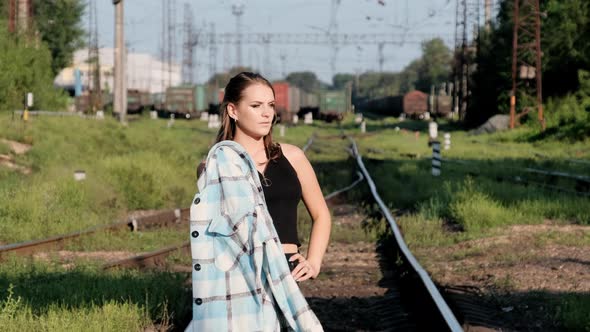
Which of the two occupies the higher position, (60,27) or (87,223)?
(60,27)

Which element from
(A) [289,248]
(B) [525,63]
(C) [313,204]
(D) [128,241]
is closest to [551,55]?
(B) [525,63]

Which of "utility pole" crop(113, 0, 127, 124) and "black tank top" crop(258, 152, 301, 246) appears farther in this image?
"utility pole" crop(113, 0, 127, 124)

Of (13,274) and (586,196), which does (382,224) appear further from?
(13,274)

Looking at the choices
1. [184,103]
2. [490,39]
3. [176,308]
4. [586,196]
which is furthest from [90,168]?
[184,103]

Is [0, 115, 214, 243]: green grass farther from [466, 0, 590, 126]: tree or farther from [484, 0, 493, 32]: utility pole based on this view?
[484, 0, 493, 32]: utility pole

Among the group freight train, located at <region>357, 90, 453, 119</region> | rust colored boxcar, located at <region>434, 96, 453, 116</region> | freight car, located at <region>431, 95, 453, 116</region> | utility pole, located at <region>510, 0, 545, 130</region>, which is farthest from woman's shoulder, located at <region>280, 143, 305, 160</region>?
rust colored boxcar, located at <region>434, 96, 453, 116</region>

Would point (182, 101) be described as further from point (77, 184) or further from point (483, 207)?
point (483, 207)

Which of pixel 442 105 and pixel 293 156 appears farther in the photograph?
pixel 442 105

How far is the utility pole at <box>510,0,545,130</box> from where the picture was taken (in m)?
45.8

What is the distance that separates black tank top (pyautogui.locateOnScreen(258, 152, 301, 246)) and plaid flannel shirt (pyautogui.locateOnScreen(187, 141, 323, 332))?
242mm

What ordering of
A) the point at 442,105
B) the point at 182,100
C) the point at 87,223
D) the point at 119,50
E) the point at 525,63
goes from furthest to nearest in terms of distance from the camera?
the point at 442,105 → the point at 182,100 → the point at 525,63 → the point at 119,50 → the point at 87,223

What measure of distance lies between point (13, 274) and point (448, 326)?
4297 millimetres

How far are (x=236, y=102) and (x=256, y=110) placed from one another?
0.29 feet

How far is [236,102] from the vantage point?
152 inches
